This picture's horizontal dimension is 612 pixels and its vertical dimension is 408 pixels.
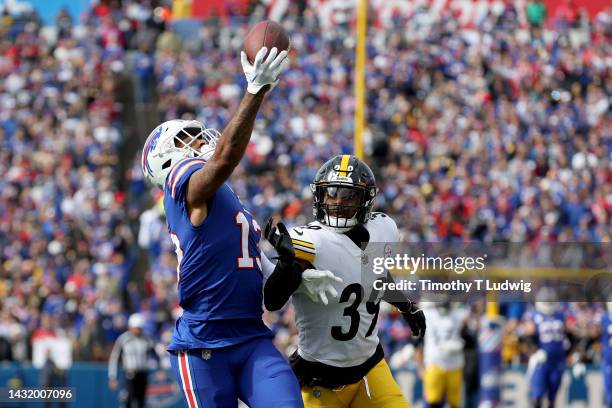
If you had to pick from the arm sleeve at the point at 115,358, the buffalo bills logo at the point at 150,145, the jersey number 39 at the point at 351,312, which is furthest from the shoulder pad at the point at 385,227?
the arm sleeve at the point at 115,358

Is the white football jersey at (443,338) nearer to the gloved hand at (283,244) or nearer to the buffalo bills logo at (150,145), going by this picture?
the buffalo bills logo at (150,145)

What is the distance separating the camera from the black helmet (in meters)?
5.60

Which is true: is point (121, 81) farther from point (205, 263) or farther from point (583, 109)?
point (205, 263)

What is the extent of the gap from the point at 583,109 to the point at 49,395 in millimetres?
10802

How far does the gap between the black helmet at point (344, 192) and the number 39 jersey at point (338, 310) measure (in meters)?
0.06

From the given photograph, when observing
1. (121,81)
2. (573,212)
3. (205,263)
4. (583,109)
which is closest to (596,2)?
(583,109)

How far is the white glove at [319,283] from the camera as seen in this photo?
5.32 m

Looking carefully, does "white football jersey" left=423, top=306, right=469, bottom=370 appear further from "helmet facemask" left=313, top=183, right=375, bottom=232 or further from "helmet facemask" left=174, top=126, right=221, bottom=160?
"helmet facemask" left=174, top=126, right=221, bottom=160

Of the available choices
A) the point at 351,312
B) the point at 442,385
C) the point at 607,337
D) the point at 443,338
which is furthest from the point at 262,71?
the point at 607,337

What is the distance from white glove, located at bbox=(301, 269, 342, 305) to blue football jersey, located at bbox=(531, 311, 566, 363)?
27.4 ft

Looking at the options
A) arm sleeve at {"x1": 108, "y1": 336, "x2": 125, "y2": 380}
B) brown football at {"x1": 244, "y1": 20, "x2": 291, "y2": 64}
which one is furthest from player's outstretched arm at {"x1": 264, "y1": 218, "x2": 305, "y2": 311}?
arm sleeve at {"x1": 108, "y1": 336, "x2": 125, "y2": 380}

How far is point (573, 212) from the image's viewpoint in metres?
16.1

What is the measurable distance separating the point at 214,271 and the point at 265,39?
1008 millimetres

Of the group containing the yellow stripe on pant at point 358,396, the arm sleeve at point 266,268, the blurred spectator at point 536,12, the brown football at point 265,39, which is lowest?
the yellow stripe on pant at point 358,396
